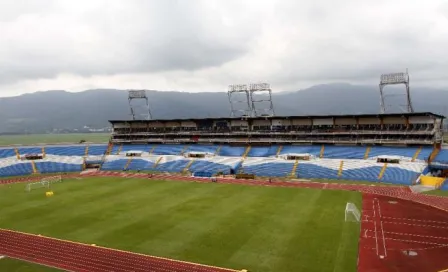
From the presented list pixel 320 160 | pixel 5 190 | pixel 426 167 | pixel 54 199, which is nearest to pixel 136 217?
pixel 54 199

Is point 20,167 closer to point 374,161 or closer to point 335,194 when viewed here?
point 335,194

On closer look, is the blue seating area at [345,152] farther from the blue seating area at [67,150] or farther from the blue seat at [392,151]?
the blue seating area at [67,150]

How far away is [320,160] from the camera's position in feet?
233

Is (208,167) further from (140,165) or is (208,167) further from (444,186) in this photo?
(444,186)

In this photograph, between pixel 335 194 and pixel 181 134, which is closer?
pixel 335 194

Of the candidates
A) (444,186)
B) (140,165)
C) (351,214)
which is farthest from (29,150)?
(444,186)

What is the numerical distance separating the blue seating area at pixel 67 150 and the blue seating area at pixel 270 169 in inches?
1775

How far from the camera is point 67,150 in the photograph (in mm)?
91188

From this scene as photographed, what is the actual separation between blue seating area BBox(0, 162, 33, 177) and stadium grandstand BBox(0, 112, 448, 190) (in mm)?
193

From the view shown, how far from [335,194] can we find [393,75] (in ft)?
131

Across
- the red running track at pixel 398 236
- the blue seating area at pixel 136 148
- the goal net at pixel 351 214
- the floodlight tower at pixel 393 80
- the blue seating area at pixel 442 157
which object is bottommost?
the red running track at pixel 398 236

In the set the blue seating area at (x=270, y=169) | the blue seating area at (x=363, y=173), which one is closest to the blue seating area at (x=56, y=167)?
the blue seating area at (x=270, y=169)

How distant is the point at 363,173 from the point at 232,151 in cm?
3066

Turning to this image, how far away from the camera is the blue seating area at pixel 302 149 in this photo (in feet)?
246
